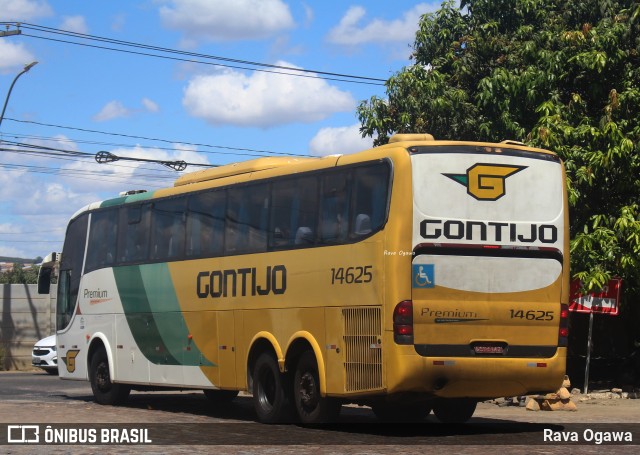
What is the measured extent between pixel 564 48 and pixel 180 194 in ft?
33.9

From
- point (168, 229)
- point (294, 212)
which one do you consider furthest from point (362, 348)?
point (168, 229)

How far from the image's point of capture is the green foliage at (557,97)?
74.3 ft

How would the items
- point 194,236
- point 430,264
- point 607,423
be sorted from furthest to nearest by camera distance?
point 194,236, point 607,423, point 430,264

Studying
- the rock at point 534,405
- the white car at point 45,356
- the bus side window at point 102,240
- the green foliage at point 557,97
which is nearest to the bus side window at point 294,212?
the bus side window at point 102,240

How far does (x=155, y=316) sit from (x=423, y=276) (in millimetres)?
6993

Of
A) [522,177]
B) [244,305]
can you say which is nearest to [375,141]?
[244,305]

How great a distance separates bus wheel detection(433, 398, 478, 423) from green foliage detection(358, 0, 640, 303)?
6.48 metres

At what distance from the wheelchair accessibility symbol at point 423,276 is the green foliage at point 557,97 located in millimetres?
8820

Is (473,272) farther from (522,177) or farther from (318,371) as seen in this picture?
(318,371)

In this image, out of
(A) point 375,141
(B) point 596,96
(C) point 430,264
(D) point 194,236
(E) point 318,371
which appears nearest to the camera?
(C) point 430,264

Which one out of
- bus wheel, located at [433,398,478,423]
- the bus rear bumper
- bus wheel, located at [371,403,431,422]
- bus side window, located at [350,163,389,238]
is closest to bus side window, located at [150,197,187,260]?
bus wheel, located at [371,403,431,422]

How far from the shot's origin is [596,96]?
80.9 feet

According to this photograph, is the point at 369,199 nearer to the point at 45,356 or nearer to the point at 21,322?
the point at 45,356

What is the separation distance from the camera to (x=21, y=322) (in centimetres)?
3797
